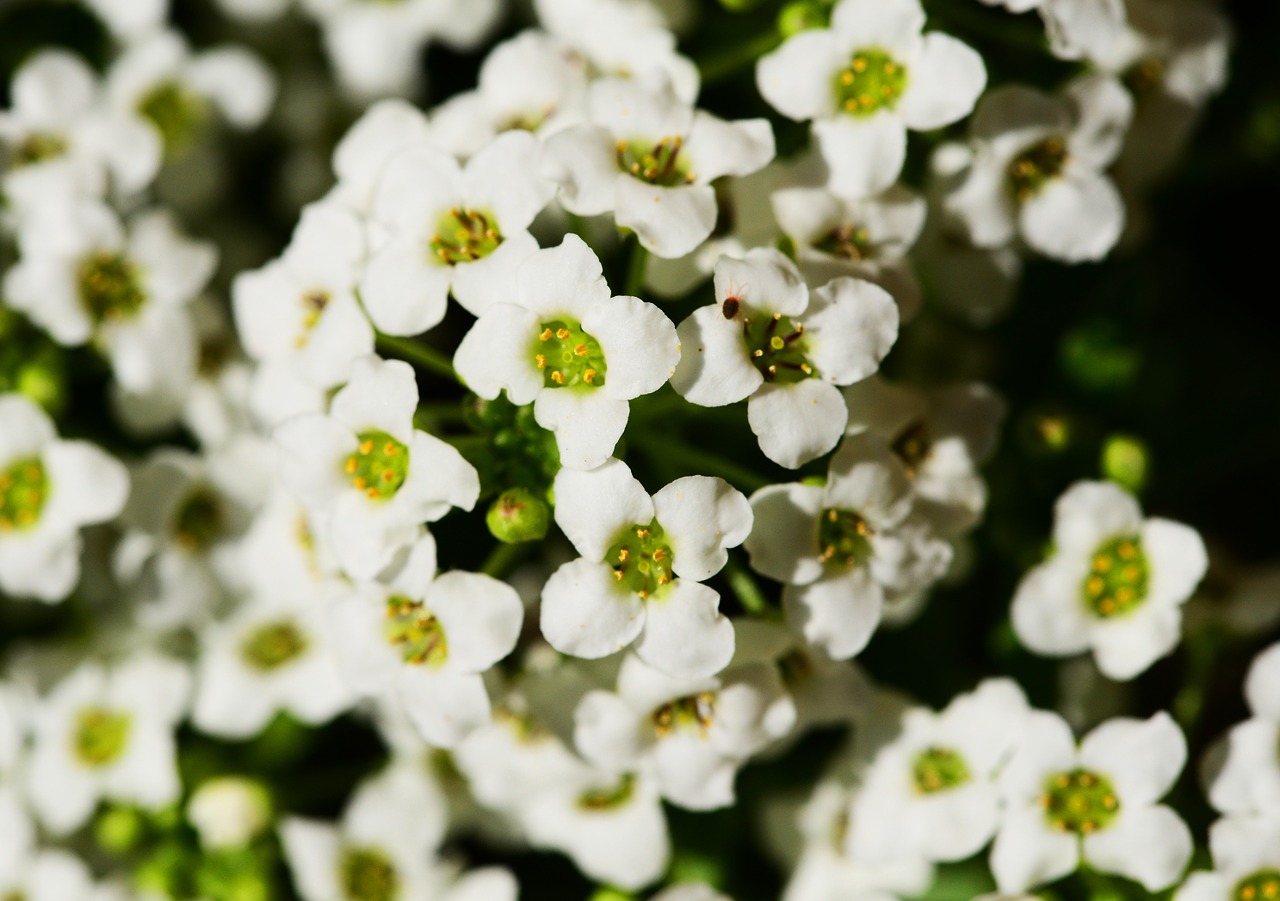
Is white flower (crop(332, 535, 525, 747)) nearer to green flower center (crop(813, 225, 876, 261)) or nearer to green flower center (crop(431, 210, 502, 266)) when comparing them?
green flower center (crop(431, 210, 502, 266))

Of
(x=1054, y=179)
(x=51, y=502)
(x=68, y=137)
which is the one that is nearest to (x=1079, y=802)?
(x=1054, y=179)

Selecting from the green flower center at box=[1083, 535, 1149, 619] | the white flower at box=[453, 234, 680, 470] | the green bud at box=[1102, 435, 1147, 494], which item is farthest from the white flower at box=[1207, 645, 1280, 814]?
the white flower at box=[453, 234, 680, 470]

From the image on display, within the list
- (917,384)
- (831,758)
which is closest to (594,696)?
(831,758)

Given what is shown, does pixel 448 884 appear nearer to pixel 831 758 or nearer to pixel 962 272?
pixel 831 758

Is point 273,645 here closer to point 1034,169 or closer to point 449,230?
point 449,230

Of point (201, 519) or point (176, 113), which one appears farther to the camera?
point (176, 113)

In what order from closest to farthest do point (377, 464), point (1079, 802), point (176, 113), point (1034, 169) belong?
1. point (377, 464)
2. point (1079, 802)
3. point (1034, 169)
4. point (176, 113)

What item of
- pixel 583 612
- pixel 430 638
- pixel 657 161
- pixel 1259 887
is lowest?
pixel 1259 887

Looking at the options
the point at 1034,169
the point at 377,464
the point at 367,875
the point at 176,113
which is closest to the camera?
the point at 377,464

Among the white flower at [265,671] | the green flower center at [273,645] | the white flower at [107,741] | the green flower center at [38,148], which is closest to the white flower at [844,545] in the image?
the white flower at [265,671]
